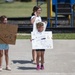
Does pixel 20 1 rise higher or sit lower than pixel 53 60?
higher

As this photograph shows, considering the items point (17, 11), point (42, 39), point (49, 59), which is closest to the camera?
point (42, 39)

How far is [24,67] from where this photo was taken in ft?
29.6

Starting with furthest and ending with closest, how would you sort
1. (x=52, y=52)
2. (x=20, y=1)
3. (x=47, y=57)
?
1. (x=20, y=1)
2. (x=52, y=52)
3. (x=47, y=57)

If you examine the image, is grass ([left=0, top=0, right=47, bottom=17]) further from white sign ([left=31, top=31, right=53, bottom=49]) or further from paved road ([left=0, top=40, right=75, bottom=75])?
white sign ([left=31, top=31, right=53, bottom=49])

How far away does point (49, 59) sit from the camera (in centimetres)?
1001

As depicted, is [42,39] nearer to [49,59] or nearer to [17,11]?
[49,59]

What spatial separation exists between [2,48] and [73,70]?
173cm

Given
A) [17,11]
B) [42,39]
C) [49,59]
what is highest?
[17,11]

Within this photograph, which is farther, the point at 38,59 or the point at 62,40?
the point at 62,40

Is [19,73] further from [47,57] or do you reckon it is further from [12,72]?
[47,57]

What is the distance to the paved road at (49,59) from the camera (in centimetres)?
855

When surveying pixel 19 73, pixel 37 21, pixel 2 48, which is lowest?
pixel 19 73

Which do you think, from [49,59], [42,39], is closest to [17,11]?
[49,59]

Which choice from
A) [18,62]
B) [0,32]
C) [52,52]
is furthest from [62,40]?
[0,32]
